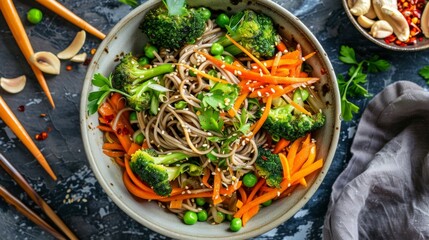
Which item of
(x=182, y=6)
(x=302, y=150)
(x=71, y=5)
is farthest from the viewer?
(x=71, y=5)

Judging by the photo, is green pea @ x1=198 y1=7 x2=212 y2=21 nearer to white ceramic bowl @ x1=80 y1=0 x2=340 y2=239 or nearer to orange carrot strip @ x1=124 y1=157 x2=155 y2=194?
white ceramic bowl @ x1=80 y1=0 x2=340 y2=239

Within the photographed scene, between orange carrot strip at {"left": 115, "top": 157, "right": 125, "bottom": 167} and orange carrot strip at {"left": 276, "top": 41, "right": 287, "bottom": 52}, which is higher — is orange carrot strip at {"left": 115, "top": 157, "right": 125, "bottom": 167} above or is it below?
below

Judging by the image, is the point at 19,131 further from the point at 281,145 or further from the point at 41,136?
the point at 281,145

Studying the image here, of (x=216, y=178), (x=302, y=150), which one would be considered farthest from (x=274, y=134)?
(x=216, y=178)

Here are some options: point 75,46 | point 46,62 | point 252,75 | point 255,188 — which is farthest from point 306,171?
point 46,62

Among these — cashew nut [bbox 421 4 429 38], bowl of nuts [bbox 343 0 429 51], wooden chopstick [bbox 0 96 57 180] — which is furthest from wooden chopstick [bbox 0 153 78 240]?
cashew nut [bbox 421 4 429 38]

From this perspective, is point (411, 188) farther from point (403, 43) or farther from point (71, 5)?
point (71, 5)
